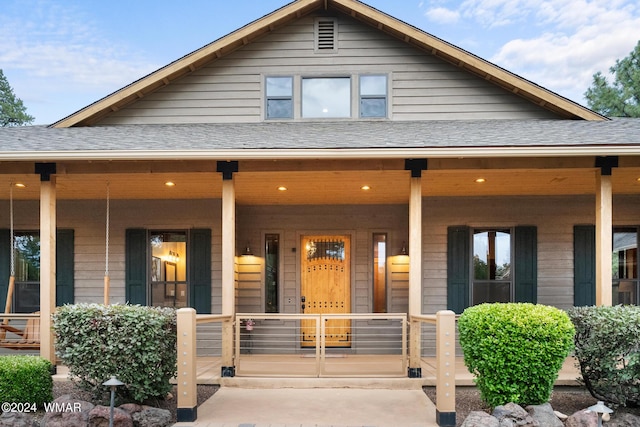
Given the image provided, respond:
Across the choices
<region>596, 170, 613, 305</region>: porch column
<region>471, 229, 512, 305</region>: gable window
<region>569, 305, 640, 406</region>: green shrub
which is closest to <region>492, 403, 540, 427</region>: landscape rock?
<region>569, 305, 640, 406</region>: green shrub

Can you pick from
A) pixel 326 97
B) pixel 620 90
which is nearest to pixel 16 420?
pixel 326 97

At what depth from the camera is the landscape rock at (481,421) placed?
489 cm

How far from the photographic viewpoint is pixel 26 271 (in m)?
9.61

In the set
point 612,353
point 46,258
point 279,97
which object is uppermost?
point 279,97

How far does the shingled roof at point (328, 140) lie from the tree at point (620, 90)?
661 inches

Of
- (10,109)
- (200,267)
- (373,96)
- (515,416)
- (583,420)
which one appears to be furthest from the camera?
(10,109)

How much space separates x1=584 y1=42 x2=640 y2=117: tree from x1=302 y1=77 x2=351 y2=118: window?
60.2 ft

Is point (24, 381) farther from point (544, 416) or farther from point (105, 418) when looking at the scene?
point (544, 416)

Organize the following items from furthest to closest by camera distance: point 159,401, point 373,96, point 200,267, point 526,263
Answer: point 200,267, point 526,263, point 373,96, point 159,401

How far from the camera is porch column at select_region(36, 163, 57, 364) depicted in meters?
6.92

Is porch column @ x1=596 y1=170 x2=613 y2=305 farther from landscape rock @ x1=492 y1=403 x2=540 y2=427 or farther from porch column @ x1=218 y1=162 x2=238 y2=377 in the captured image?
porch column @ x1=218 y1=162 x2=238 y2=377

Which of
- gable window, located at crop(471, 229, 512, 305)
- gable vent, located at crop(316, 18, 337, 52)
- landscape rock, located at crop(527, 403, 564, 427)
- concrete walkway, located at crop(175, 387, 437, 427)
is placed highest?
gable vent, located at crop(316, 18, 337, 52)

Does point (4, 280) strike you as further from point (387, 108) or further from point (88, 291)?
point (387, 108)

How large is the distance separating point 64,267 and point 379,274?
17.8ft
